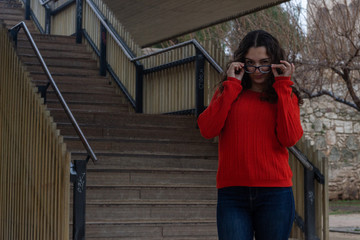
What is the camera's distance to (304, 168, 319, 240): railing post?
22.3 feet

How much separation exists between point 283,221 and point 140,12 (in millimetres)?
8151

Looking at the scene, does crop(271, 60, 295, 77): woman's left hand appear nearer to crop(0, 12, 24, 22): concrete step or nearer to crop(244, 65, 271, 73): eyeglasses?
crop(244, 65, 271, 73): eyeglasses

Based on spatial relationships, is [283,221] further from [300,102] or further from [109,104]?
[109,104]

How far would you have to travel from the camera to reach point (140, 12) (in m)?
10.6

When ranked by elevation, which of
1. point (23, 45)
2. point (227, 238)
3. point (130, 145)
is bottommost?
point (227, 238)

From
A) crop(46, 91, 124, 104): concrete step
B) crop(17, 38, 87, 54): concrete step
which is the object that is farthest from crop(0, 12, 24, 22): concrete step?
crop(46, 91, 124, 104): concrete step

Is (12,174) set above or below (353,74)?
below

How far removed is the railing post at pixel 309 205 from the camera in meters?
6.79

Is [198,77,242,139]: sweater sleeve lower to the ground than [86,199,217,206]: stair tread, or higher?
higher

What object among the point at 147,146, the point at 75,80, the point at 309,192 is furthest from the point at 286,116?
the point at 75,80

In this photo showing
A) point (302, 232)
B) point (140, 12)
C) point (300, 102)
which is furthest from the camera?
point (140, 12)

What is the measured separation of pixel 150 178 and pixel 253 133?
4.97 m

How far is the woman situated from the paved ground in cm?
657

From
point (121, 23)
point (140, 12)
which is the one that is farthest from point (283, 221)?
point (121, 23)
